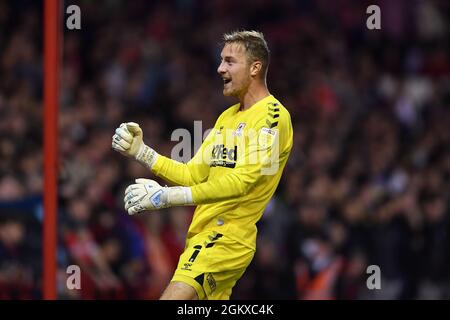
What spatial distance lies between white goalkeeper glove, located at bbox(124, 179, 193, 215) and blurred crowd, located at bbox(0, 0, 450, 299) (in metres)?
3.13

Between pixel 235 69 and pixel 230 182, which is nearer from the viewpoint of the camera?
pixel 230 182

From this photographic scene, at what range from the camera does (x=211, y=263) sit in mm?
6605

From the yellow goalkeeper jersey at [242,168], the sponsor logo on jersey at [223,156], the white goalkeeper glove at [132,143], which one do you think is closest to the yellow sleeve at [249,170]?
the yellow goalkeeper jersey at [242,168]

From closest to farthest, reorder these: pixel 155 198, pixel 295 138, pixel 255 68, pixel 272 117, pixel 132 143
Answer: pixel 155 198
pixel 272 117
pixel 255 68
pixel 132 143
pixel 295 138

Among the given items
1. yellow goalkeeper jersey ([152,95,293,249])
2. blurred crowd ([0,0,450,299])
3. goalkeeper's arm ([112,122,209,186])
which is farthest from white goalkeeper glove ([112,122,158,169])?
blurred crowd ([0,0,450,299])

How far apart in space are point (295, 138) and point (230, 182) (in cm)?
606

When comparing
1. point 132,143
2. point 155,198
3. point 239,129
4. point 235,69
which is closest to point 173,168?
point 132,143

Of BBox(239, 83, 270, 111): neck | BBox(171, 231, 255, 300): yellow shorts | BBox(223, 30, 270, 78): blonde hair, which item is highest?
BBox(223, 30, 270, 78): blonde hair

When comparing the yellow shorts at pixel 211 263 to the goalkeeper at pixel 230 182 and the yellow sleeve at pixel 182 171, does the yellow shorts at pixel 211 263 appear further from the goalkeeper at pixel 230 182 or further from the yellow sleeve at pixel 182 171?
the yellow sleeve at pixel 182 171

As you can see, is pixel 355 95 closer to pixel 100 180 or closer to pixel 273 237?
pixel 273 237

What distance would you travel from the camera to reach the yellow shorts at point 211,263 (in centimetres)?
656

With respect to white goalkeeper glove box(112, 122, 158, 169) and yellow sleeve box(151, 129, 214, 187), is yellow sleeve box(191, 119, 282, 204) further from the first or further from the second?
Result: white goalkeeper glove box(112, 122, 158, 169)

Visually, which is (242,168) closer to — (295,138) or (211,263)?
(211,263)

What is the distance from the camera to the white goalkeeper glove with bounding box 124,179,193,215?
6410 mm
